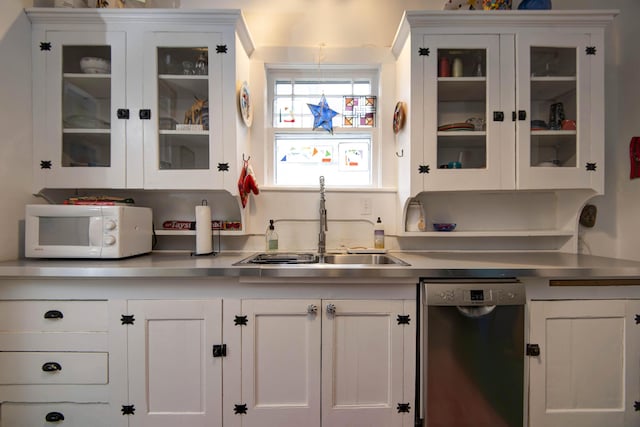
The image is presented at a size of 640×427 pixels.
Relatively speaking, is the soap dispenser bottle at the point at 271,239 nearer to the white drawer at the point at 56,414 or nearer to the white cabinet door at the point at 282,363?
the white cabinet door at the point at 282,363

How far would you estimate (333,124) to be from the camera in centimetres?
206

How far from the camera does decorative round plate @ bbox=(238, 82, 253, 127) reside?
1752 mm

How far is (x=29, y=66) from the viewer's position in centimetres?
165

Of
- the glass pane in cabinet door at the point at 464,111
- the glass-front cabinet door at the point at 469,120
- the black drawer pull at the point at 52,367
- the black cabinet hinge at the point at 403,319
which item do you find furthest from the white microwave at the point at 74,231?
the glass pane in cabinet door at the point at 464,111

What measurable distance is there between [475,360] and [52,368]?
193 cm

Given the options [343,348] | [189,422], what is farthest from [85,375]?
[343,348]

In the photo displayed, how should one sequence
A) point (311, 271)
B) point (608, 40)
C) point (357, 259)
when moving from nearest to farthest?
1. point (311, 271)
2. point (357, 259)
3. point (608, 40)

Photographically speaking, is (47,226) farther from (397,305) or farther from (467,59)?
(467,59)

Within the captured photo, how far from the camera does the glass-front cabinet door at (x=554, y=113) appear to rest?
1.67 meters

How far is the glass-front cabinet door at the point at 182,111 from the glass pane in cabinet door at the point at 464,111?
130 cm

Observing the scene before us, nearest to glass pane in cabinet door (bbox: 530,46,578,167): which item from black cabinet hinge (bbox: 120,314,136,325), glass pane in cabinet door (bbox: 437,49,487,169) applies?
glass pane in cabinet door (bbox: 437,49,487,169)

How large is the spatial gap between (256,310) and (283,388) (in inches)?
15.4

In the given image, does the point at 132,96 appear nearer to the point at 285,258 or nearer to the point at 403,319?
the point at 285,258

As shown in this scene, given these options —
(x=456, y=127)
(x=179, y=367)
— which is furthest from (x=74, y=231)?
(x=456, y=127)
